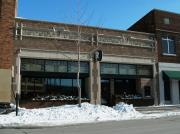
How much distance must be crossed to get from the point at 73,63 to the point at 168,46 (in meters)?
10.8

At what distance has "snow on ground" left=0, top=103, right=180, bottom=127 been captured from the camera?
657 inches

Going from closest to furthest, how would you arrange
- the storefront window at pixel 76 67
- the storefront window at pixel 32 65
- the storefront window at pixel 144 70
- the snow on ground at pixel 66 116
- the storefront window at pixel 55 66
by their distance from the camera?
1. the snow on ground at pixel 66 116
2. the storefront window at pixel 32 65
3. the storefront window at pixel 55 66
4. the storefront window at pixel 76 67
5. the storefront window at pixel 144 70

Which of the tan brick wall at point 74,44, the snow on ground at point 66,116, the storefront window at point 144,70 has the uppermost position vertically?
the tan brick wall at point 74,44

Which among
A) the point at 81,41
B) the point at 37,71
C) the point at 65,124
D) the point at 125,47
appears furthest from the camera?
the point at 125,47

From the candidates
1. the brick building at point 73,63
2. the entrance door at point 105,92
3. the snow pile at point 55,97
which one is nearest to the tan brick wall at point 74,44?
the brick building at point 73,63

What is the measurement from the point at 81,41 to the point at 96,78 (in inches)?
132

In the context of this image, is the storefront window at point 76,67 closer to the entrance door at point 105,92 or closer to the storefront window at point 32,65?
the storefront window at point 32,65

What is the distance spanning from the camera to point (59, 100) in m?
26.3

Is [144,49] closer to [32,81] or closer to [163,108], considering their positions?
[163,108]

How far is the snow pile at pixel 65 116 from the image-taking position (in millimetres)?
16739

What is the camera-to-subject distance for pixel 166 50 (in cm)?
3238

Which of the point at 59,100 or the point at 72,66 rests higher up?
the point at 72,66

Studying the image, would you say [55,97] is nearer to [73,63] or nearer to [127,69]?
[73,63]

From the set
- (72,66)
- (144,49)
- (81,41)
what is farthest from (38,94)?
(144,49)
